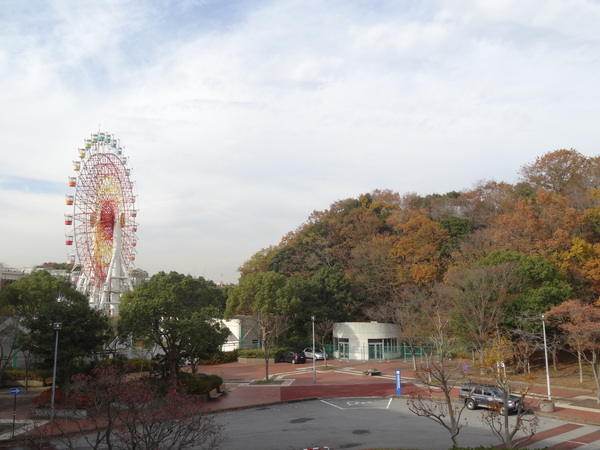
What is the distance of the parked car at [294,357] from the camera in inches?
1698

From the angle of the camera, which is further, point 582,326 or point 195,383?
point 195,383

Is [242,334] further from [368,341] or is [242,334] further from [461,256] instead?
[461,256]

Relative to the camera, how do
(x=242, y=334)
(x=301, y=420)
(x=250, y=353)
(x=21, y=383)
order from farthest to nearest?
(x=242, y=334)
(x=250, y=353)
(x=21, y=383)
(x=301, y=420)

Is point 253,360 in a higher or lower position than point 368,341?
lower

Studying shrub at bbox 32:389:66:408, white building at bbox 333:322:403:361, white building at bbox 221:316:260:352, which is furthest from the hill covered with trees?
shrub at bbox 32:389:66:408

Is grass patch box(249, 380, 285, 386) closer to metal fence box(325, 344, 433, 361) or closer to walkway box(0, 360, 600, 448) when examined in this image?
walkway box(0, 360, 600, 448)

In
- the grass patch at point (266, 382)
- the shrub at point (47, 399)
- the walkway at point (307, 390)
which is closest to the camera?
the shrub at point (47, 399)

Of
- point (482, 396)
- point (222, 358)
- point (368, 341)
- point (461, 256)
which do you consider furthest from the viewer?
point (368, 341)

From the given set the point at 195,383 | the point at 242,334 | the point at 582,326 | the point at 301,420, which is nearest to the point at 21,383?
the point at 195,383

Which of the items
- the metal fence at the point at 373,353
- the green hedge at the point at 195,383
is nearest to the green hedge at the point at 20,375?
the green hedge at the point at 195,383

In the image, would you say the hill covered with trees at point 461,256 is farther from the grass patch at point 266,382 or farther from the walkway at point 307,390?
the grass patch at point 266,382

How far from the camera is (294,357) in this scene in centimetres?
4328

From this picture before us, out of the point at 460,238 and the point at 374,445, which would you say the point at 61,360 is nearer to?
the point at 374,445

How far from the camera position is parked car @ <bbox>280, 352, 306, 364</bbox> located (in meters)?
43.1
